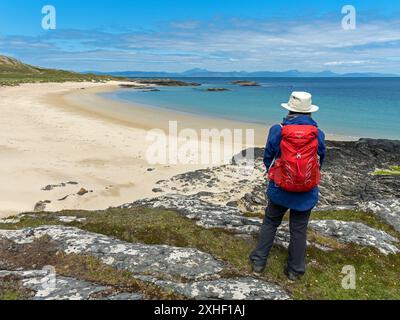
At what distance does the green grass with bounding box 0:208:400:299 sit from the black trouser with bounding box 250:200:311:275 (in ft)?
0.79

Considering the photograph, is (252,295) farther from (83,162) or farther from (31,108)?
(31,108)

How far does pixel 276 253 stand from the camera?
276 inches

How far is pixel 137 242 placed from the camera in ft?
23.9

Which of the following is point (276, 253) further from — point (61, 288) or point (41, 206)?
point (41, 206)

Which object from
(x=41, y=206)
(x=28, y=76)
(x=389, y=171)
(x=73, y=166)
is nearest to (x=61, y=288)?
(x=41, y=206)

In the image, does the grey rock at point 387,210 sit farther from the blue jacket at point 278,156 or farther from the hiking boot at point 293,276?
the blue jacket at point 278,156

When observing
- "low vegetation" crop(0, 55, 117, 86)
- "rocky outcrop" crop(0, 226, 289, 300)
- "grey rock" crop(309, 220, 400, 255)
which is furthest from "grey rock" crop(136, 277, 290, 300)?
"low vegetation" crop(0, 55, 117, 86)

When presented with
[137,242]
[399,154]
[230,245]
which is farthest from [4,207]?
[399,154]

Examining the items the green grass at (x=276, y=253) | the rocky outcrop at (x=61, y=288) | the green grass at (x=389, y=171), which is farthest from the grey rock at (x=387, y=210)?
the green grass at (x=389, y=171)

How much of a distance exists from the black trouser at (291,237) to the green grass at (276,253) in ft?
0.79

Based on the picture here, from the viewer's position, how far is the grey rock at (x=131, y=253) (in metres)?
6.21

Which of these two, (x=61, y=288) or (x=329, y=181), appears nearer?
(x=61, y=288)

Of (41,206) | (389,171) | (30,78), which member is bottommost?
(41,206)

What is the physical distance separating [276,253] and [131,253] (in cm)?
262
